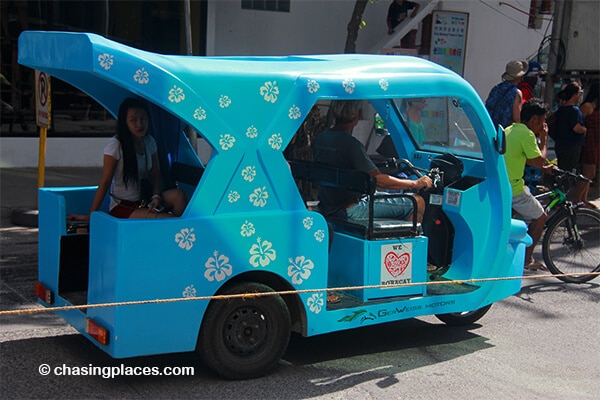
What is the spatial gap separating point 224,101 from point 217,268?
3.22 ft

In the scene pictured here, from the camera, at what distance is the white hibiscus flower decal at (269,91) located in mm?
5035

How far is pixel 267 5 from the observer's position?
1541 cm

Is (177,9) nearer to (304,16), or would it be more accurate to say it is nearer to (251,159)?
(304,16)

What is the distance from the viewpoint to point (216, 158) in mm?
4867

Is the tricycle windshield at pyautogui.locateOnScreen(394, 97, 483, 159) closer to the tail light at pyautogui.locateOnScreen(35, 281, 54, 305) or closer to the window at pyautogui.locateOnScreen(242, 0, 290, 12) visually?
the tail light at pyautogui.locateOnScreen(35, 281, 54, 305)

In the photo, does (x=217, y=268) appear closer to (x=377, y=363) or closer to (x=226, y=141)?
(x=226, y=141)

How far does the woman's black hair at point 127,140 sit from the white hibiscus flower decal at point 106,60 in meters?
1.03

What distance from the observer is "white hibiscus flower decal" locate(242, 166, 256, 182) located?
4.95 m

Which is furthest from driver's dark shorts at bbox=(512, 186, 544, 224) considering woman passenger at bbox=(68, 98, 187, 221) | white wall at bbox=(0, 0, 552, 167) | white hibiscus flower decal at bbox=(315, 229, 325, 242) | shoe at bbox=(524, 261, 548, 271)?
white wall at bbox=(0, 0, 552, 167)

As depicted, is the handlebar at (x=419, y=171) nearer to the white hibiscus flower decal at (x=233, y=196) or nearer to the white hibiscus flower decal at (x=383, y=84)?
the white hibiscus flower decal at (x=383, y=84)

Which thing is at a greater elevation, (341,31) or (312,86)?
(341,31)

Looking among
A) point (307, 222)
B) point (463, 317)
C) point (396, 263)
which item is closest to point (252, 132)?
point (307, 222)

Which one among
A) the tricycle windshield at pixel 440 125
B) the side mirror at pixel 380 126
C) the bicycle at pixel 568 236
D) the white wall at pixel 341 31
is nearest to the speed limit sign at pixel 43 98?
the side mirror at pixel 380 126

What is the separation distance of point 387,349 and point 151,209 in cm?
201
